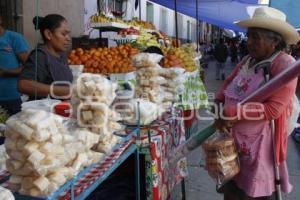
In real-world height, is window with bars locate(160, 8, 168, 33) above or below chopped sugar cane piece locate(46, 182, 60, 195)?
above

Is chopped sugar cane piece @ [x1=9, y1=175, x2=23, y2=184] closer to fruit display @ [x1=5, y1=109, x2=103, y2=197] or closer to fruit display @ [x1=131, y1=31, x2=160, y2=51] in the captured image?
fruit display @ [x1=5, y1=109, x2=103, y2=197]

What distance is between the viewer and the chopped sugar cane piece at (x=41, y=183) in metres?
1.28

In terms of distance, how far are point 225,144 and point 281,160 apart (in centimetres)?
47

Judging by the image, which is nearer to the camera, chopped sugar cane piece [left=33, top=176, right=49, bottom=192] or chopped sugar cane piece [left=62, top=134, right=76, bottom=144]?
chopped sugar cane piece [left=33, top=176, right=49, bottom=192]

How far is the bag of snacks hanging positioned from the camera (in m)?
2.11

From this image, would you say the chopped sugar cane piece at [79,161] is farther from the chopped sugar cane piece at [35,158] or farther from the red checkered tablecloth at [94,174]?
the chopped sugar cane piece at [35,158]

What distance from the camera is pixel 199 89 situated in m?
4.72

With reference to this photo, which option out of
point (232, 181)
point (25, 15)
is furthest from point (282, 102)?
point (25, 15)

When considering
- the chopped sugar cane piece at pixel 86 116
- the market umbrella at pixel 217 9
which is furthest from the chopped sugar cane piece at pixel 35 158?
the market umbrella at pixel 217 9

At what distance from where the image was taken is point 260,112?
211cm

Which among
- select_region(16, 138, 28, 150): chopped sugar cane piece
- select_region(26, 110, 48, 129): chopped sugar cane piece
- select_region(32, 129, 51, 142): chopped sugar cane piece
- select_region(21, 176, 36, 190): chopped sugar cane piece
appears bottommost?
select_region(21, 176, 36, 190): chopped sugar cane piece

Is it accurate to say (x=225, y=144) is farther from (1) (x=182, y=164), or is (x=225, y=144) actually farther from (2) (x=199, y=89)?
(2) (x=199, y=89)

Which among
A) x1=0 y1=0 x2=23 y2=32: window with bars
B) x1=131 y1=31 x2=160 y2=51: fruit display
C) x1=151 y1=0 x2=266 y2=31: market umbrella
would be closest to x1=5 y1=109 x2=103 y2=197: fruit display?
x1=131 y1=31 x2=160 y2=51: fruit display

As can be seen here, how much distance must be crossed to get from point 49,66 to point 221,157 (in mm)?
1307
